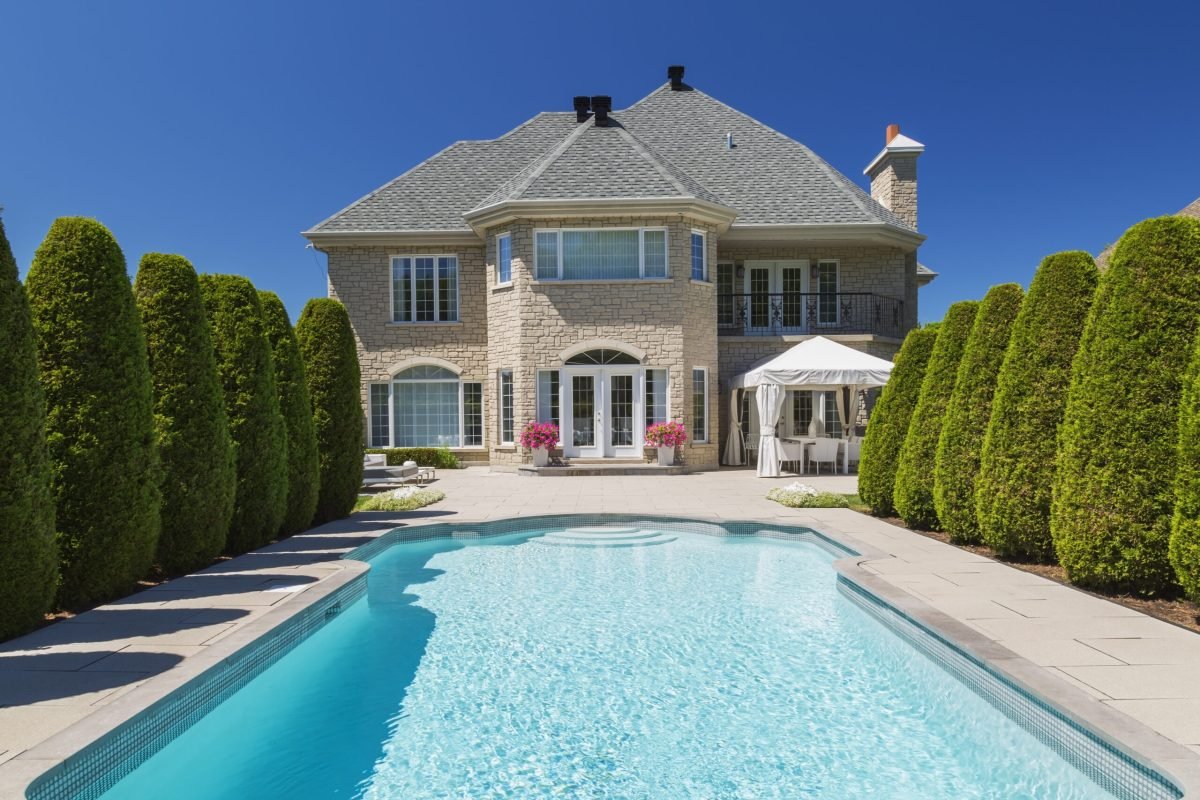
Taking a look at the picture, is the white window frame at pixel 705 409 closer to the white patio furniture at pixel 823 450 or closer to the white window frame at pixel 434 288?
the white patio furniture at pixel 823 450

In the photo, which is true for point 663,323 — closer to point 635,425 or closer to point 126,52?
point 635,425

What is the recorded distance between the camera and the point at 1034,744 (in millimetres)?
3811

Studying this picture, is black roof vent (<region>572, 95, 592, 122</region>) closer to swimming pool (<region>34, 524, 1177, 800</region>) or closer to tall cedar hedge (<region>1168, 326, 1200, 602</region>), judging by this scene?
swimming pool (<region>34, 524, 1177, 800</region>)

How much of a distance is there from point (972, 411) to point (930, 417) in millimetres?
1020

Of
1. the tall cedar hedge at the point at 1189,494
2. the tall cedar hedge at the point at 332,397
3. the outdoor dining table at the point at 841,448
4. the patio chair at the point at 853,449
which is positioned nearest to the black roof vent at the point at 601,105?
the outdoor dining table at the point at 841,448

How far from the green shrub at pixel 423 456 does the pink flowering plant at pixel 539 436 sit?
3.49m

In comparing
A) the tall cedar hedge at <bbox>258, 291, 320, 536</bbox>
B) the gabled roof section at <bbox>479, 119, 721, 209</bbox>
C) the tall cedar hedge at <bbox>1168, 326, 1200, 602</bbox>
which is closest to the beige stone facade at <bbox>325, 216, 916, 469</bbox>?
the gabled roof section at <bbox>479, 119, 721, 209</bbox>

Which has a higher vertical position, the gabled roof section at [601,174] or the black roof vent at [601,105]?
the black roof vent at [601,105]

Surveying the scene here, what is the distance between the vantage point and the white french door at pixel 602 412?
18.4 metres

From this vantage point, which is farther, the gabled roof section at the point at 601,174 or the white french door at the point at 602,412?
the white french door at the point at 602,412

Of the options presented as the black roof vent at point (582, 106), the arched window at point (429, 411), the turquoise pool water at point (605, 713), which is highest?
the black roof vent at point (582, 106)

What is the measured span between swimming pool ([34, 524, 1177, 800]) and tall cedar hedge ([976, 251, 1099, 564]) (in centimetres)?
198

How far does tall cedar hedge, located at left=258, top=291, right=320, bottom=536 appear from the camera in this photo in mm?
9633

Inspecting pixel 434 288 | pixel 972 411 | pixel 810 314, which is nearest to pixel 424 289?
pixel 434 288
